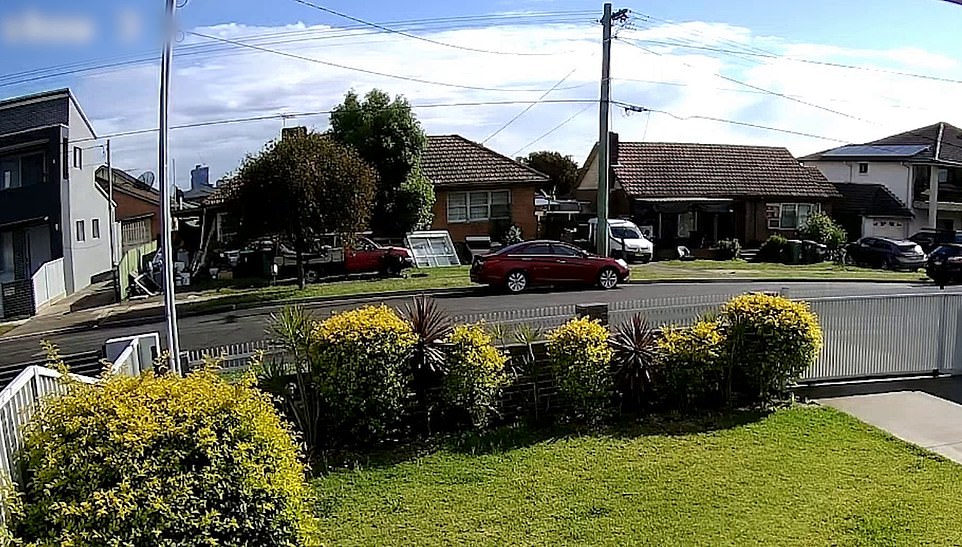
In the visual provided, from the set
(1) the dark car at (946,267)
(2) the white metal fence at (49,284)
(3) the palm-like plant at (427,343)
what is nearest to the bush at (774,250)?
(1) the dark car at (946,267)

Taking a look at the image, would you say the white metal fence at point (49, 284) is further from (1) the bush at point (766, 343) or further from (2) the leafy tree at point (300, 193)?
Answer: (1) the bush at point (766, 343)

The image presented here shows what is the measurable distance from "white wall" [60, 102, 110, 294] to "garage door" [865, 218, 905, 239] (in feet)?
129

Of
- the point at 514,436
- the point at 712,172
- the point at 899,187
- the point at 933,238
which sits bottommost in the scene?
the point at 514,436

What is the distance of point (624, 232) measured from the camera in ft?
109

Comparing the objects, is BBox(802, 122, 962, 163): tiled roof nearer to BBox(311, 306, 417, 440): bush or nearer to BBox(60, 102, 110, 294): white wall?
BBox(60, 102, 110, 294): white wall

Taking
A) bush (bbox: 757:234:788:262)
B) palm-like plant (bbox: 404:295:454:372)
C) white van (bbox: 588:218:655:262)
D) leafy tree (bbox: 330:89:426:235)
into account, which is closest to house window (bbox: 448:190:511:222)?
leafy tree (bbox: 330:89:426:235)

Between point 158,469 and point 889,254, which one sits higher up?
point 158,469

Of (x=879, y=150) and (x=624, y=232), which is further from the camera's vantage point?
(x=879, y=150)

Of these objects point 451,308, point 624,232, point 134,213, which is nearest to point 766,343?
point 451,308

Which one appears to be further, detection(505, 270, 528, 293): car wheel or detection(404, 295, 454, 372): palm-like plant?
detection(505, 270, 528, 293): car wheel

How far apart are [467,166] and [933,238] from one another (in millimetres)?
23580

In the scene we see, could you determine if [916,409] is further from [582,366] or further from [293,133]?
[293,133]

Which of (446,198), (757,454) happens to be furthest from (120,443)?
(446,198)

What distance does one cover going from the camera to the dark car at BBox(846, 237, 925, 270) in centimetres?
3306
